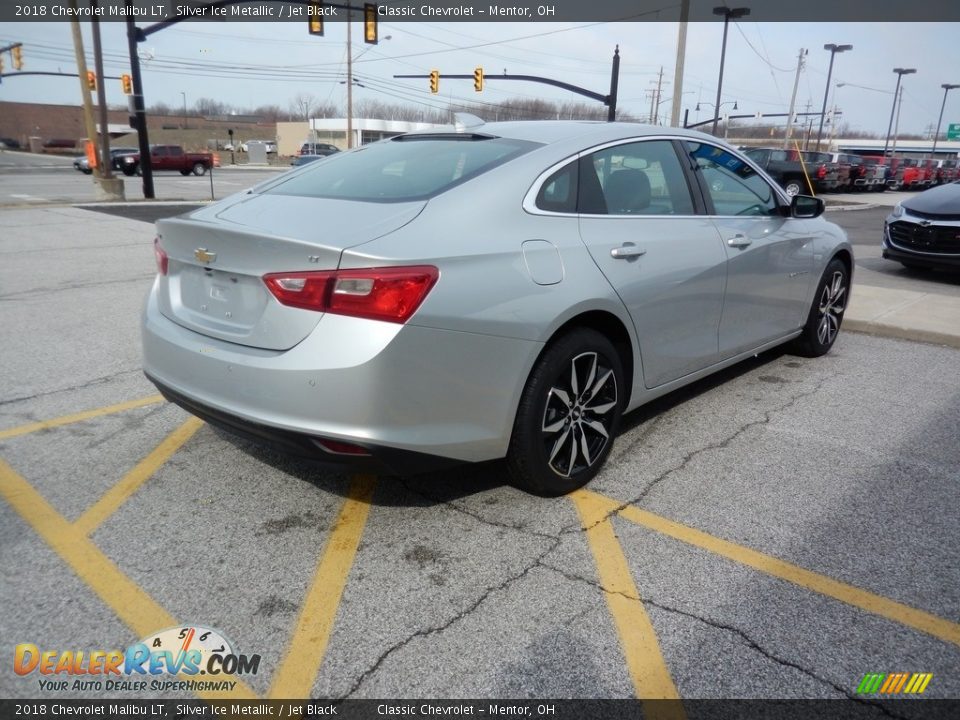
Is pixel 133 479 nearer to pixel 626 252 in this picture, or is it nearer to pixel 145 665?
pixel 145 665

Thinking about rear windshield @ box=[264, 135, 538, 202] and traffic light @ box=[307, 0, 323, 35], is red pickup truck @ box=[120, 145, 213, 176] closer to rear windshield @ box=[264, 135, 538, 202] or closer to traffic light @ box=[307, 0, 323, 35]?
traffic light @ box=[307, 0, 323, 35]

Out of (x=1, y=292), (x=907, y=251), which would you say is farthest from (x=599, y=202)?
(x=907, y=251)

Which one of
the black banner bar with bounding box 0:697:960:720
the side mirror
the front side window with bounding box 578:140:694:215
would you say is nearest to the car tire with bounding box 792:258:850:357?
the side mirror

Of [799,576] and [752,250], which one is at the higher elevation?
[752,250]

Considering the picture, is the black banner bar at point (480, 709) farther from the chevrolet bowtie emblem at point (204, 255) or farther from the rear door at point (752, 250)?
the rear door at point (752, 250)

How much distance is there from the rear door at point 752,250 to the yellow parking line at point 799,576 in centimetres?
150

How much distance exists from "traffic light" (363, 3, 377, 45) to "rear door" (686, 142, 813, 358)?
19315 mm

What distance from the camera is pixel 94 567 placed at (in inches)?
104

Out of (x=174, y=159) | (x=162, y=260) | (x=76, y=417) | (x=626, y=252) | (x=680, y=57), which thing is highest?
(x=680, y=57)

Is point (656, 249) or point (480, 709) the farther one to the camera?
point (656, 249)

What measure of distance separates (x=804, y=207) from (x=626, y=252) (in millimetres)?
2212

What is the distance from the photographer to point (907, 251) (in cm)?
959

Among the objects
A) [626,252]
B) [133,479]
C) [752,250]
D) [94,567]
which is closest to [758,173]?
[752,250]

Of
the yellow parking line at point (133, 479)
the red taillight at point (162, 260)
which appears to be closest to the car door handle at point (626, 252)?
the red taillight at point (162, 260)
